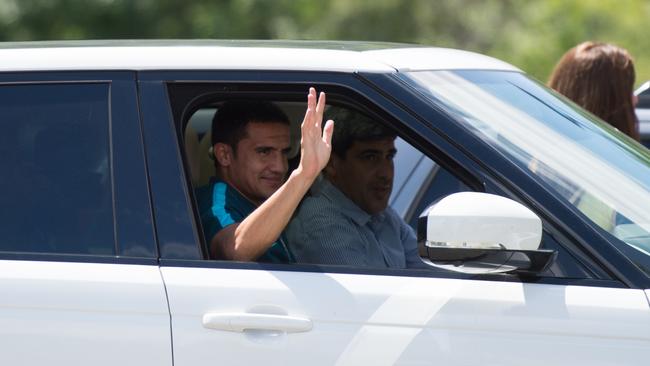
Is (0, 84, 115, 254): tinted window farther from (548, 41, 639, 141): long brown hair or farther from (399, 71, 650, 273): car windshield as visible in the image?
(548, 41, 639, 141): long brown hair

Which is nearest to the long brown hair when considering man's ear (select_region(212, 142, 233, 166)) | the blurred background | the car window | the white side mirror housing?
the car window

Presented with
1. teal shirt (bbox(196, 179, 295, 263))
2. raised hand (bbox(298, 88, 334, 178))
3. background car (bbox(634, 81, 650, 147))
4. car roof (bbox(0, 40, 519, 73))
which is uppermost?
background car (bbox(634, 81, 650, 147))

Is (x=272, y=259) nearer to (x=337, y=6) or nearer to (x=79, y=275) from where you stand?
(x=79, y=275)

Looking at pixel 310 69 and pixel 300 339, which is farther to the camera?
pixel 310 69

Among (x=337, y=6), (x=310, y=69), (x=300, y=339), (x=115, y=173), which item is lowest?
(x=300, y=339)

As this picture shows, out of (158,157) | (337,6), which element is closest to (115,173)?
(158,157)

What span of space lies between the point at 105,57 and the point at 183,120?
0.29 metres

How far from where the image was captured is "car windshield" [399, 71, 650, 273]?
301 centimetres

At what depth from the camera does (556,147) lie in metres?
3.18

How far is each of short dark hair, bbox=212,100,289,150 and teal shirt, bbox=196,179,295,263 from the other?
165 millimetres

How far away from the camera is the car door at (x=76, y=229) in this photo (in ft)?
9.78

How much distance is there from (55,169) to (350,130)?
45.9 inches

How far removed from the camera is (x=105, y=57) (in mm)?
3264

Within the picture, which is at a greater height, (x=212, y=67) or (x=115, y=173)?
(x=212, y=67)
